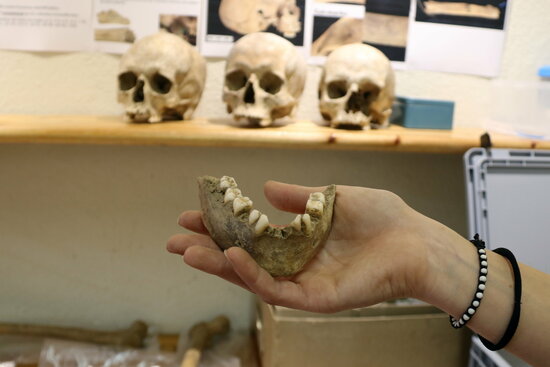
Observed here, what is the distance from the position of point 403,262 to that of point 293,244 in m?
0.16

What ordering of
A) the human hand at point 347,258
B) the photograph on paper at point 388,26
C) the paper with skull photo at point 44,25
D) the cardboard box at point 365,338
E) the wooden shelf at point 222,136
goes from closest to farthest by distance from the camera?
the human hand at point 347,258 → the wooden shelf at point 222,136 → the cardboard box at point 365,338 → the paper with skull photo at point 44,25 → the photograph on paper at point 388,26

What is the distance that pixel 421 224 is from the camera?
2.57 feet

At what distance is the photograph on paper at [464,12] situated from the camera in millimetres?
1394

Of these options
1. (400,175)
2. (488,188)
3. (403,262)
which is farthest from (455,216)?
(403,262)

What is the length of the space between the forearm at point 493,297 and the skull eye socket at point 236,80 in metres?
0.64

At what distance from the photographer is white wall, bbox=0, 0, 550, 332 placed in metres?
1.31

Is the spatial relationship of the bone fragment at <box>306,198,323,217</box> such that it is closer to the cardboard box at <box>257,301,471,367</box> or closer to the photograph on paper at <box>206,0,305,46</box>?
the cardboard box at <box>257,301,471,367</box>

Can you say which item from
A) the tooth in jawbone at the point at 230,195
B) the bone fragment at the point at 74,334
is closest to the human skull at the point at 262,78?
the tooth in jawbone at the point at 230,195

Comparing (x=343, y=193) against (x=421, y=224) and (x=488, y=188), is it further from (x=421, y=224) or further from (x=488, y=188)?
(x=488, y=188)

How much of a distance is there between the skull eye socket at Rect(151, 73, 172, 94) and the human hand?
1.37 feet

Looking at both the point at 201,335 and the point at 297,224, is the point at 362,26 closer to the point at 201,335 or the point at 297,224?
the point at 297,224

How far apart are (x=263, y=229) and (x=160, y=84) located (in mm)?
624

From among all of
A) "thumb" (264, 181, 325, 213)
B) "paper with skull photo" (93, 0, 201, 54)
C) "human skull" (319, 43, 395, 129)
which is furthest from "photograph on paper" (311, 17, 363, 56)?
"thumb" (264, 181, 325, 213)

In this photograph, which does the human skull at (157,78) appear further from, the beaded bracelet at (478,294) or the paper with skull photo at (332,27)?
the beaded bracelet at (478,294)
